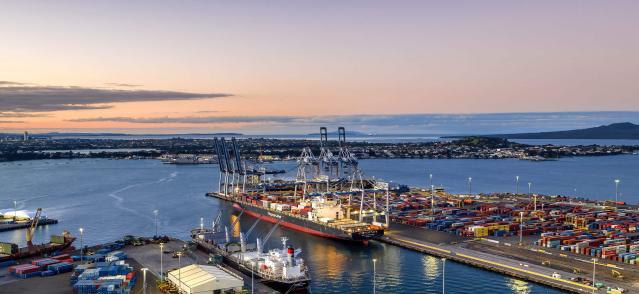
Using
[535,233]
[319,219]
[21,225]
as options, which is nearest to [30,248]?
[21,225]

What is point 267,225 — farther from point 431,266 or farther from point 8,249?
point 8,249

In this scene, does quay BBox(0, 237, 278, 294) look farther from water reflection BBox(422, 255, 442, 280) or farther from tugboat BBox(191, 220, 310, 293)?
water reflection BBox(422, 255, 442, 280)

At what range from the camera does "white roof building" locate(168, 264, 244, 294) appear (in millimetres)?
26125

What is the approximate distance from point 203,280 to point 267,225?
28.3 meters

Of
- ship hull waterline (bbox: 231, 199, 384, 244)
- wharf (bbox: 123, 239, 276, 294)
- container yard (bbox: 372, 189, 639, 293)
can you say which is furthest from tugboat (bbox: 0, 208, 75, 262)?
container yard (bbox: 372, 189, 639, 293)

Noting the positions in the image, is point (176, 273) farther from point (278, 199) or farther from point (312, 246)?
point (278, 199)

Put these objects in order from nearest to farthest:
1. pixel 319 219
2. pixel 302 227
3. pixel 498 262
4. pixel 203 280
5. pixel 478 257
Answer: pixel 203 280, pixel 498 262, pixel 478 257, pixel 319 219, pixel 302 227

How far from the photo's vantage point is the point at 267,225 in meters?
54.8

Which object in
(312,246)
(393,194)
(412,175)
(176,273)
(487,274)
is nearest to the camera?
(176,273)

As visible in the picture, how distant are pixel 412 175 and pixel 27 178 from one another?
7636 centimetres

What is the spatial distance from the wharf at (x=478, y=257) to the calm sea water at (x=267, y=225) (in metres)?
0.71

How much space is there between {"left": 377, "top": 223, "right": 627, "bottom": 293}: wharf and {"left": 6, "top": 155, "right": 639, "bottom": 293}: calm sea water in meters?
0.71

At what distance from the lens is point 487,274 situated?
1302 inches

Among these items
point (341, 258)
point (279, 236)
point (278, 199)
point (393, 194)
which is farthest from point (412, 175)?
point (341, 258)
